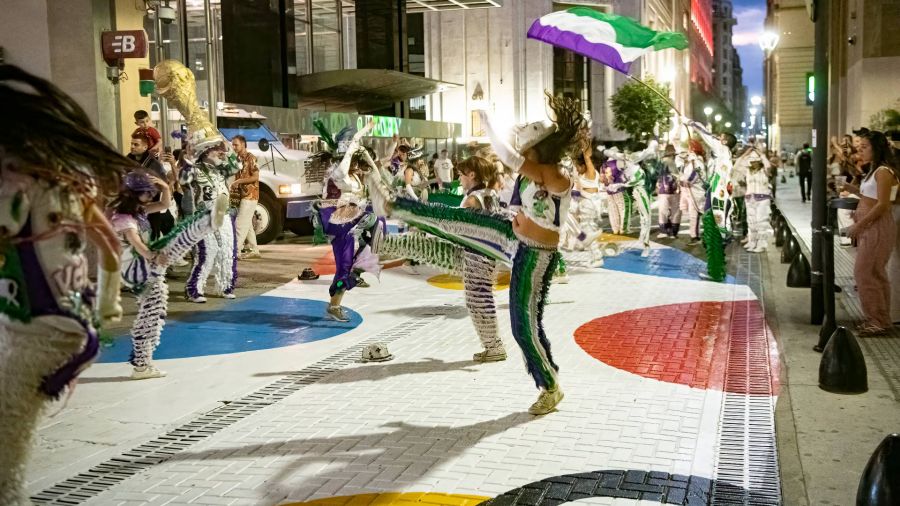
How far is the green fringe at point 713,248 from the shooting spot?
1223 centimetres

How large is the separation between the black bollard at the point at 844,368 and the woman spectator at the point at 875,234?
2.21 m

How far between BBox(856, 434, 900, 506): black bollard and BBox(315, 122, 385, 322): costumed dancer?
4970mm

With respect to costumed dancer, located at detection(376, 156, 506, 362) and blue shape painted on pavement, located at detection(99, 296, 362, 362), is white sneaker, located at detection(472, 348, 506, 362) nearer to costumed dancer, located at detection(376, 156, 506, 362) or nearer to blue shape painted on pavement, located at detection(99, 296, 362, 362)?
costumed dancer, located at detection(376, 156, 506, 362)

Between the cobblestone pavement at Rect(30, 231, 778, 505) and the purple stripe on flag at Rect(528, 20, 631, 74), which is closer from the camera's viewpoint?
the cobblestone pavement at Rect(30, 231, 778, 505)

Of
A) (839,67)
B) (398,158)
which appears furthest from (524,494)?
(839,67)

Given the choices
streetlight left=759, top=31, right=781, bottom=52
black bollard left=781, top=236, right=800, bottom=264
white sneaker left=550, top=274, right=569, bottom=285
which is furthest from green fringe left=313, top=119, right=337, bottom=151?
streetlight left=759, top=31, right=781, bottom=52

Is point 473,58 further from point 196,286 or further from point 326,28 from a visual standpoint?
point 196,286

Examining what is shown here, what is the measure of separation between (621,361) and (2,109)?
560cm

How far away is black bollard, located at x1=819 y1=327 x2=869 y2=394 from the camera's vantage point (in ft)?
21.6

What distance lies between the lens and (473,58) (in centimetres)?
4338

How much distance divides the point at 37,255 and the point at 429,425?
10.3 feet

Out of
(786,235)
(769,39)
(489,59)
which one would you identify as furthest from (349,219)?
(489,59)

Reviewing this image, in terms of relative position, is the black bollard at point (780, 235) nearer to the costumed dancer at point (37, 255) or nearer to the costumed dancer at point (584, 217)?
the costumed dancer at point (584, 217)

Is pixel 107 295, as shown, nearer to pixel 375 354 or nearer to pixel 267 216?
pixel 375 354
